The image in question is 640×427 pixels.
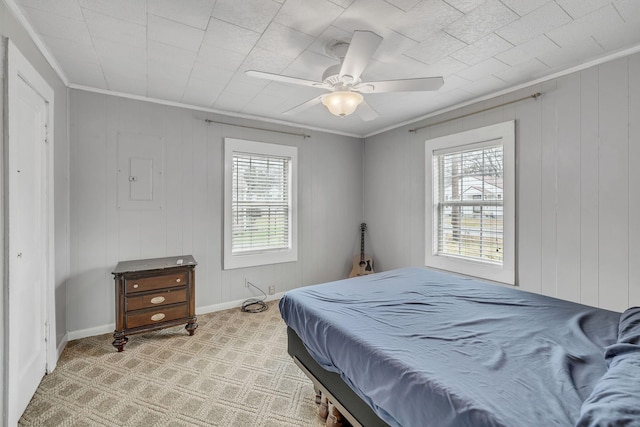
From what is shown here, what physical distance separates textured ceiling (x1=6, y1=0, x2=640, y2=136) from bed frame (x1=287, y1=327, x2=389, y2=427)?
82.5 inches

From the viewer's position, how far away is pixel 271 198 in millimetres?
4051

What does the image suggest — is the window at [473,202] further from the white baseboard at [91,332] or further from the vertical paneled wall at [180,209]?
the white baseboard at [91,332]

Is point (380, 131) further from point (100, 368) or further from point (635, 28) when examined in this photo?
point (100, 368)

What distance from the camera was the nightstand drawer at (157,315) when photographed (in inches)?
108

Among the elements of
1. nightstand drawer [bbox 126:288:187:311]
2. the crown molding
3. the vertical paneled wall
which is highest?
the crown molding

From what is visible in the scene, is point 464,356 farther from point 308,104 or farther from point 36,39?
point 36,39

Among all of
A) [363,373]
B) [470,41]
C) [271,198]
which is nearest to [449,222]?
[470,41]

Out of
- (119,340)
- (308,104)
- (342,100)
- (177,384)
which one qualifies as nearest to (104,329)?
(119,340)

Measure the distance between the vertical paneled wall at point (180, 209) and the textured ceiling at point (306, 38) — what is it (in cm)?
43

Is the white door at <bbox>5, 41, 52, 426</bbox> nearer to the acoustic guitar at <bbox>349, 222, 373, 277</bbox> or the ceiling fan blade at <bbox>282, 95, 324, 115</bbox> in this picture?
the ceiling fan blade at <bbox>282, 95, 324, 115</bbox>

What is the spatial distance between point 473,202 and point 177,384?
3.35m

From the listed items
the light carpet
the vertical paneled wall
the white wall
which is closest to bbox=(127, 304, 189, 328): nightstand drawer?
the light carpet

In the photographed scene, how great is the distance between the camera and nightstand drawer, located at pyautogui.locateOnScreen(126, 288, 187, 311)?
2746mm

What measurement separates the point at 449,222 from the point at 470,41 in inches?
82.0
